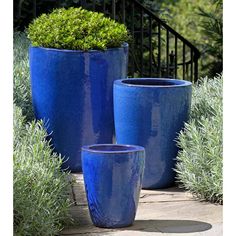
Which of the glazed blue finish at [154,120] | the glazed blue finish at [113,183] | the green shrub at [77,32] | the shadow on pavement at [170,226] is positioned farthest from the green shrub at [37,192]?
the green shrub at [77,32]

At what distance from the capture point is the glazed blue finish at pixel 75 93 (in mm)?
6992

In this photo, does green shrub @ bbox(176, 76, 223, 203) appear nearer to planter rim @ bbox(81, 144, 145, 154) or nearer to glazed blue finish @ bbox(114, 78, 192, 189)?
glazed blue finish @ bbox(114, 78, 192, 189)

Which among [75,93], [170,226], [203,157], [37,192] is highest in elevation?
[75,93]

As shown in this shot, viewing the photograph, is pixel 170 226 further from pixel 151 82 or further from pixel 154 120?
pixel 151 82

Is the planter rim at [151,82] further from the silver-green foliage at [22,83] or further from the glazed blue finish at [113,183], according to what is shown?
the glazed blue finish at [113,183]

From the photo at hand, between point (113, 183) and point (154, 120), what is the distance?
118 centimetres

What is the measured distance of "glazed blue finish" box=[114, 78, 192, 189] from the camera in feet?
21.4

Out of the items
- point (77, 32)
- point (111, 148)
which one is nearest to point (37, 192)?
point (111, 148)

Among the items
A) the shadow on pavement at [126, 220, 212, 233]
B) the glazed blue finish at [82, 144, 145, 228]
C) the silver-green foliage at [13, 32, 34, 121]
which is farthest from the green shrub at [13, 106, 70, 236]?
the silver-green foliage at [13, 32, 34, 121]

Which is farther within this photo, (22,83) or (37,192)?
(22,83)

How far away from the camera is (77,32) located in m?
7.11

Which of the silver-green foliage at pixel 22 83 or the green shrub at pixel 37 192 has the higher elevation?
the silver-green foliage at pixel 22 83

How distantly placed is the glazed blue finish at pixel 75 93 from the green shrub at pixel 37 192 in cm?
107
